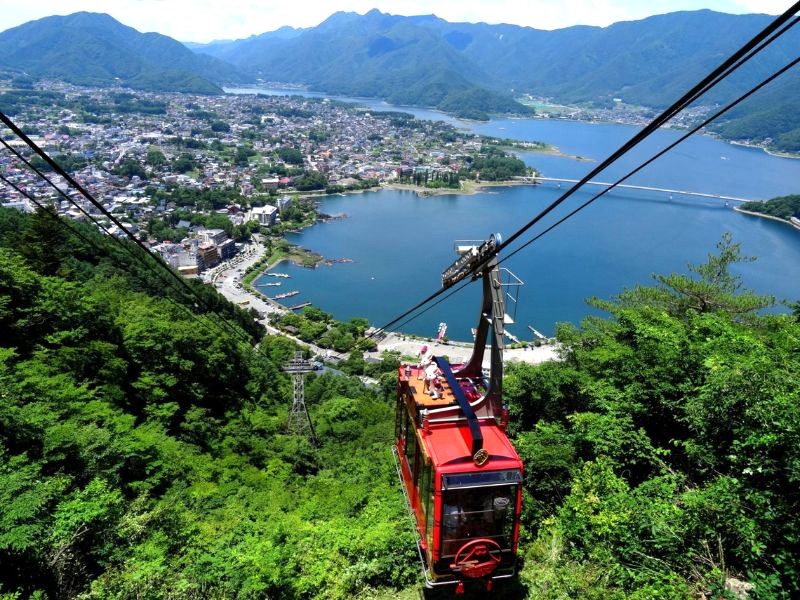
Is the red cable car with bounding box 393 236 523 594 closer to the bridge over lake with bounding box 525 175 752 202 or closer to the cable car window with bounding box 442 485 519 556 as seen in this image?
the cable car window with bounding box 442 485 519 556

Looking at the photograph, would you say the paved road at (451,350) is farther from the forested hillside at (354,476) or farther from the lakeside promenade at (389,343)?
the forested hillside at (354,476)

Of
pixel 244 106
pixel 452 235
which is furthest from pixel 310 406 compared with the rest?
pixel 244 106

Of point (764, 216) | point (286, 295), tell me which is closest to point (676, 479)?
point (286, 295)

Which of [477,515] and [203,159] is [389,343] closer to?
[477,515]

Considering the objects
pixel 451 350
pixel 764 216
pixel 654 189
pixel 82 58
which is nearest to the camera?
pixel 451 350

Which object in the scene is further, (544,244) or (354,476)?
(544,244)

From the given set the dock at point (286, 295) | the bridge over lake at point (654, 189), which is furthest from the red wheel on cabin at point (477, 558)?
the bridge over lake at point (654, 189)

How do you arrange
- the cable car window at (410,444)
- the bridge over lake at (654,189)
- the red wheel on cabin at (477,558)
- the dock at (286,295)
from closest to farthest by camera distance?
the red wheel on cabin at (477,558), the cable car window at (410,444), the dock at (286,295), the bridge over lake at (654,189)
